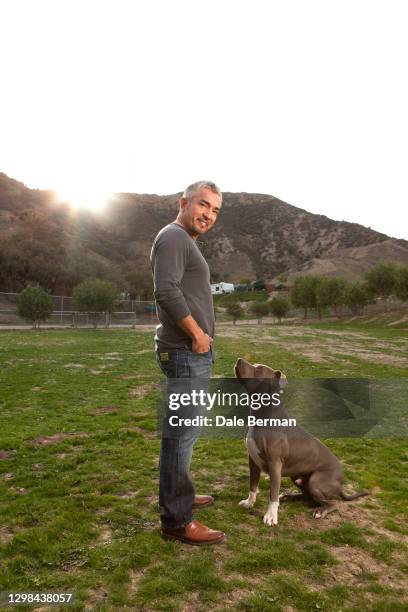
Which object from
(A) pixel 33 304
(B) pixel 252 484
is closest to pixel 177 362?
(B) pixel 252 484

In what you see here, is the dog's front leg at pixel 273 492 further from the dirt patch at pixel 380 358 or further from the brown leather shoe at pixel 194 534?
the dirt patch at pixel 380 358

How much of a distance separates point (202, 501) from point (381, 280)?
6467 centimetres

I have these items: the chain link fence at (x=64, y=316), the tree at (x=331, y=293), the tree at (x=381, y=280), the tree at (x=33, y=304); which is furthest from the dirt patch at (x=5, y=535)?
the tree at (x=331, y=293)

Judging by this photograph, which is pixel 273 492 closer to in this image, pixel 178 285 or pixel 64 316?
pixel 178 285

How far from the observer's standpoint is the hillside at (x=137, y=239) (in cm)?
7406

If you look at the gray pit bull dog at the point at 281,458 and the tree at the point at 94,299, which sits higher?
the tree at the point at 94,299

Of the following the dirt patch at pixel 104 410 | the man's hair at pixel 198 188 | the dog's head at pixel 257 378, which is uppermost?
the man's hair at pixel 198 188

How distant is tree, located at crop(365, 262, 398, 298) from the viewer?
63469 mm

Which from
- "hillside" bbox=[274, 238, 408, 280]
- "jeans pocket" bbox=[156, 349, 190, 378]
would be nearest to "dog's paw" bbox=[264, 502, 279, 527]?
"jeans pocket" bbox=[156, 349, 190, 378]

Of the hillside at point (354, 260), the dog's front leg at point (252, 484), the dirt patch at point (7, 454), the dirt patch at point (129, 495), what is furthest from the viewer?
the hillside at point (354, 260)

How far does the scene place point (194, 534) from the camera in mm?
3840

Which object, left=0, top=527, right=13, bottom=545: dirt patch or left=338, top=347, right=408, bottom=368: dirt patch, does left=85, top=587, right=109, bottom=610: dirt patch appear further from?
left=338, top=347, right=408, bottom=368: dirt patch

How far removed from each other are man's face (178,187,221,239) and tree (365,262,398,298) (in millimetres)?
64967

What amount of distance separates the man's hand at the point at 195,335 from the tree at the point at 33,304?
125 ft
